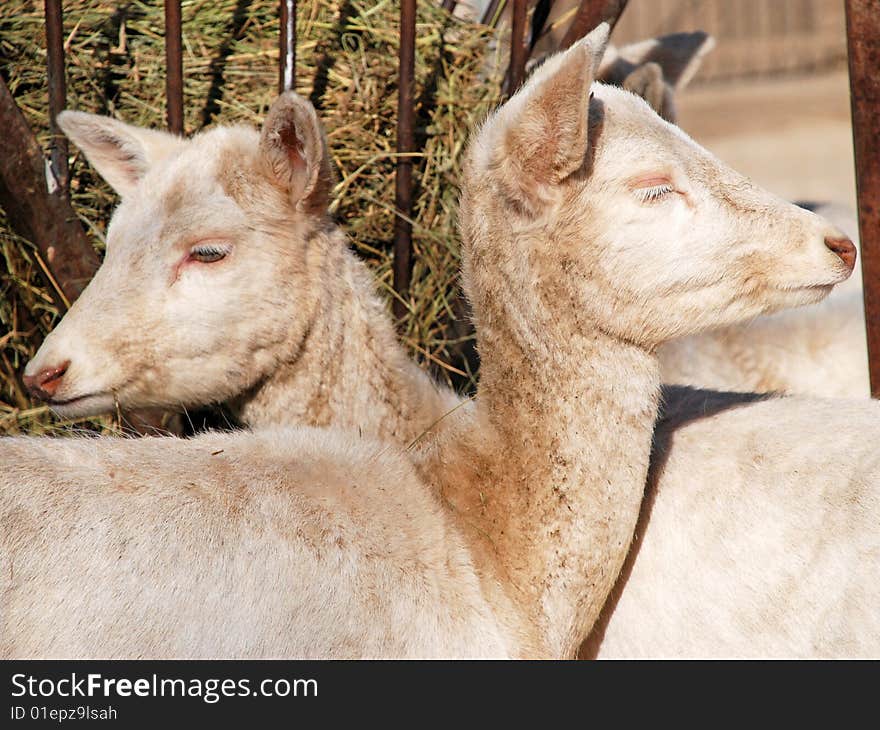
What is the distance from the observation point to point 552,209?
3.14 meters

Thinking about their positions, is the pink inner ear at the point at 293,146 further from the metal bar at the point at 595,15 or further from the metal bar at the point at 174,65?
the metal bar at the point at 595,15

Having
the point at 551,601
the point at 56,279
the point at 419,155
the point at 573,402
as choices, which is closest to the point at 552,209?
the point at 573,402

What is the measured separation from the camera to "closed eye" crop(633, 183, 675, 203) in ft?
10.2

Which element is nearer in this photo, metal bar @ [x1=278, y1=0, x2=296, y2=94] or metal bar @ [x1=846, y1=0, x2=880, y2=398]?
metal bar @ [x1=846, y1=0, x2=880, y2=398]

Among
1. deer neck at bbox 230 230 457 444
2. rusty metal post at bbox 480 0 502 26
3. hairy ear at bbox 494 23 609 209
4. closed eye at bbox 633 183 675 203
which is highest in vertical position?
hairy ear at bbox 494 23 609 209

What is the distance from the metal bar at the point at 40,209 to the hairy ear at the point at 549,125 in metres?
1.94

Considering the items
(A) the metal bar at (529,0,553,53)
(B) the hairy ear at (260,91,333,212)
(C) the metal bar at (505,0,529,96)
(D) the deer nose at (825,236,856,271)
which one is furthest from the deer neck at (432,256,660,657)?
(A) the metal bar at (529,0,553,53)

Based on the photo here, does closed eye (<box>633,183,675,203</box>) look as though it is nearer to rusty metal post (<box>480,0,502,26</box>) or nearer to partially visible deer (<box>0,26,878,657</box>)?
partially visible deer (<box>0,26,878,657</box>)

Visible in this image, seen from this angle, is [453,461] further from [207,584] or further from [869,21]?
[869,21]

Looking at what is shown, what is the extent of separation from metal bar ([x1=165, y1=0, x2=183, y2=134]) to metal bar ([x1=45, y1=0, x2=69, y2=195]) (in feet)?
1.24

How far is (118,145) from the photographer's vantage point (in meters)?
4.25

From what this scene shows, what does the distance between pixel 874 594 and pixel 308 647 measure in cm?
144

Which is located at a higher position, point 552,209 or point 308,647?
point 552,209

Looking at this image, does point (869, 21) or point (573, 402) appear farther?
point (869, 21)
